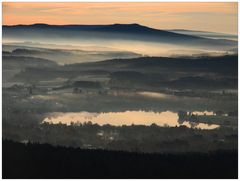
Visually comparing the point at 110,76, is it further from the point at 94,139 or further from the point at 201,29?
the point at 201,29

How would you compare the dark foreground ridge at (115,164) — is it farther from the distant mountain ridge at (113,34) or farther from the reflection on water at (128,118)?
the distant mountain ridge at (113,34)

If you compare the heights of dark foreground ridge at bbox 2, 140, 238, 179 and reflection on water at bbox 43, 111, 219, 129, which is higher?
reflection on water at bbox 43, 111, 219, 129

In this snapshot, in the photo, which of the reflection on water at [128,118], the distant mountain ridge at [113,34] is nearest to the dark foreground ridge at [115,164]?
the reflection on water at [128,118]

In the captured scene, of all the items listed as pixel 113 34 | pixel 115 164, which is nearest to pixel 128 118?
pixel 115 164

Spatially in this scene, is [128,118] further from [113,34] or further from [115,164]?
[113,34]

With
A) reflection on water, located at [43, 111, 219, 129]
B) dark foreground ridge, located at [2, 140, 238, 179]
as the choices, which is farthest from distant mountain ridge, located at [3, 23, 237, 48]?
dark foreground ridge, located at [2, 140, 238, 179]

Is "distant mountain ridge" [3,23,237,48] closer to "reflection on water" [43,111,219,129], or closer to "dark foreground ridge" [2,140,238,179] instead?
"reflection on water" [43,111,219,129]
